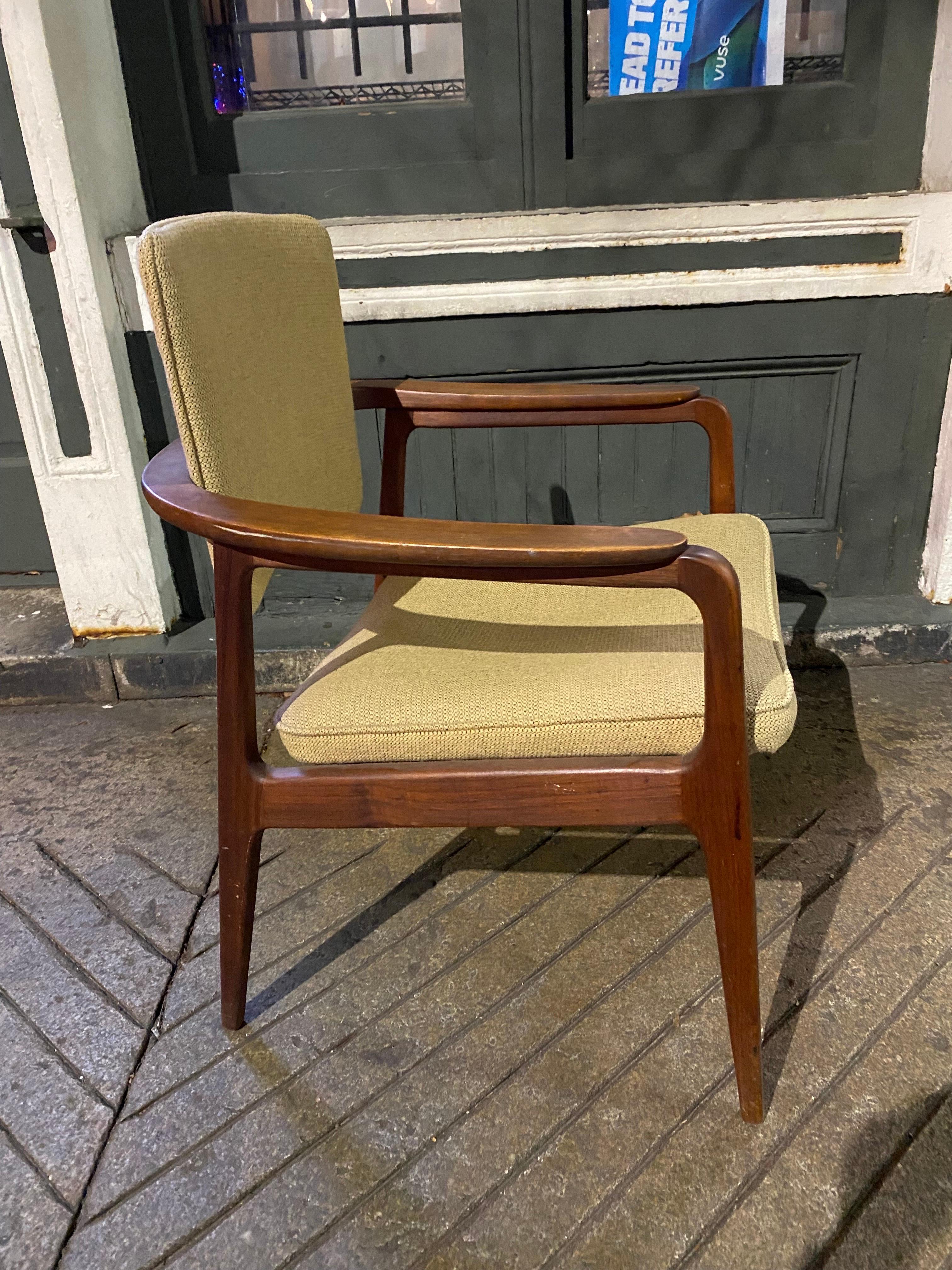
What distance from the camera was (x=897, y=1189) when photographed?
104 cm

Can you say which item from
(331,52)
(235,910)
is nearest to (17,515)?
(331,52)

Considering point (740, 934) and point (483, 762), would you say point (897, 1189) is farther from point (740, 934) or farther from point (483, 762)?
point (483, 762)

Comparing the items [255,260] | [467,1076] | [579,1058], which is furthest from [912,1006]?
[255,260]

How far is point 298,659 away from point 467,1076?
45.9 inches

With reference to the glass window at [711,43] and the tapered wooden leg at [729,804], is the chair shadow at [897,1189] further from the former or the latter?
the glass window at [711,43]

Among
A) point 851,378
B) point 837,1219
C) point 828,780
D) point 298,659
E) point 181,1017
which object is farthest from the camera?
point 298,659

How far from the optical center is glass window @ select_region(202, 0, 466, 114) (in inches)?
74.5

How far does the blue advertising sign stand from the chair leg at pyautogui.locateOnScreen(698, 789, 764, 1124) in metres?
1.60

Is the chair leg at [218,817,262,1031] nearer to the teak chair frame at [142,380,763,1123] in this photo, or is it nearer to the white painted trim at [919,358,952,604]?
the teak chair frame at [142,380,763,1123]

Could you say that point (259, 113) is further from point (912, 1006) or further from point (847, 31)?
point (912, 1006)

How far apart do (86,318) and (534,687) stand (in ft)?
4.75

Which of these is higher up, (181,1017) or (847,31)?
(847,31)

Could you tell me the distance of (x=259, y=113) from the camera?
1.93 m

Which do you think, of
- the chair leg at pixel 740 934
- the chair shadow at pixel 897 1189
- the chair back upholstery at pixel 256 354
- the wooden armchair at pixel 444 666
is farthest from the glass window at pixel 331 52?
the chair shadow at pixel 897 1189
